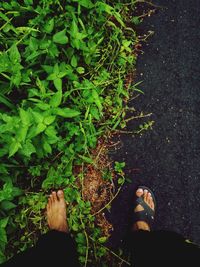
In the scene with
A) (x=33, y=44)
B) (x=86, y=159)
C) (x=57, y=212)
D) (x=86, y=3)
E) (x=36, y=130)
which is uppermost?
(x=86, y=3)

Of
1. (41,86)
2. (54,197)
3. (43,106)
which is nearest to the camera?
(43,106)

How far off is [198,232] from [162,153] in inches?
27.1

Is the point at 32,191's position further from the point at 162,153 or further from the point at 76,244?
the point at 162,153

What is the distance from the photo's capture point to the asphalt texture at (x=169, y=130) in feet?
8.66

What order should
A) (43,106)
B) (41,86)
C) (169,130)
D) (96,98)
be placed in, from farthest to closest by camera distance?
1. (169,130)
2. (96,98)
3. (41,86)
4. (43,106)

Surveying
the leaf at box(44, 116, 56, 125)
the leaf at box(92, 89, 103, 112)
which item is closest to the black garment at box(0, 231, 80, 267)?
the leaf at box(44, 116, 56, 125)

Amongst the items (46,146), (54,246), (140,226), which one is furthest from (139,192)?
(46,146)

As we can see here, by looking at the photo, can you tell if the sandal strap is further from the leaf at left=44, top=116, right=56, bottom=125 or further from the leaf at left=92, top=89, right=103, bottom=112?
the leaf at left=44, top=116, right=56, bottom=125

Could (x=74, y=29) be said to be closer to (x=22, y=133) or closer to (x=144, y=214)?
(x=22, y=133)

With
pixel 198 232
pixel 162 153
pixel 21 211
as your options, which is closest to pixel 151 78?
pixel 162 153

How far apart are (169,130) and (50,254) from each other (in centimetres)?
135

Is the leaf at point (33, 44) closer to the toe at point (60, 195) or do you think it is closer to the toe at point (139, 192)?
the toe at point (60, 195)

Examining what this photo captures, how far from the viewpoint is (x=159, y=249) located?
2.16m

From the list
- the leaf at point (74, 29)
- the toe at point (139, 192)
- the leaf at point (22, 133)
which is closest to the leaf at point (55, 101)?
the leaf at point (22, 133)
